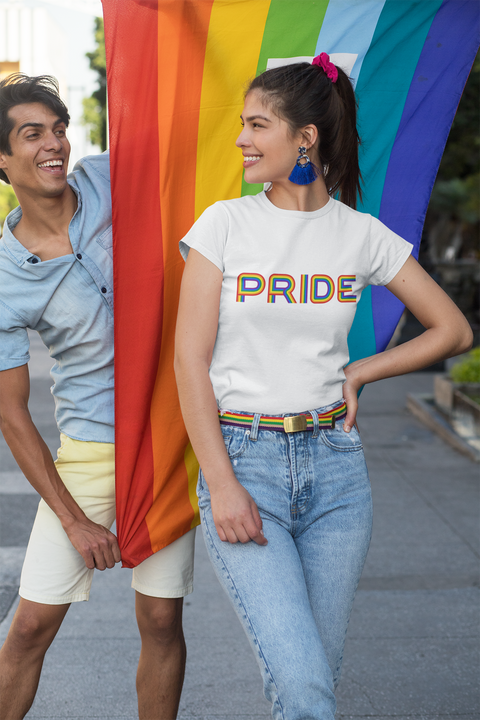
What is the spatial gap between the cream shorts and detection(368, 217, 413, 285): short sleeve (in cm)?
103

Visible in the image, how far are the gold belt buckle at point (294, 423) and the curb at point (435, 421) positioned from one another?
5.78 meters

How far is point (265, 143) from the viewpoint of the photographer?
2.18 metres

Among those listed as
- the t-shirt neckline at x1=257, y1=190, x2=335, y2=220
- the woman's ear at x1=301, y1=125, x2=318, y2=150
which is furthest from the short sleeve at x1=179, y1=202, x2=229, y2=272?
the woman's ear at x1=301, y1=125, x2=318, y2=150

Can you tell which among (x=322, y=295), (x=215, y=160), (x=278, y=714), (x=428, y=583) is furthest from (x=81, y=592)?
(x=428, y=583)

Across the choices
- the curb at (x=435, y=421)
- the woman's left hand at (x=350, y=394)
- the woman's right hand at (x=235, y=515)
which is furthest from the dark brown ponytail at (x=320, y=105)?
the curb at (x=435, y=421)

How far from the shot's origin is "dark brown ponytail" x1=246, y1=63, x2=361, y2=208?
2.17 meters

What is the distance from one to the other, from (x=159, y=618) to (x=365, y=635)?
5.91 feet

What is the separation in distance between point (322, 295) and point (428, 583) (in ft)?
10.2

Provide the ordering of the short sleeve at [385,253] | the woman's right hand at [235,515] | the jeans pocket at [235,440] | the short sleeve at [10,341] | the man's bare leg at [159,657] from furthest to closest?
the man's bare leg at [159,657] < the short sleeve at [10,341] < the short sleeve at [385,253] < the jeans pocket at [235,440] < the woman's right hand at [235,515]

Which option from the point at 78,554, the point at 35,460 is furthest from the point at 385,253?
the point at 78,554

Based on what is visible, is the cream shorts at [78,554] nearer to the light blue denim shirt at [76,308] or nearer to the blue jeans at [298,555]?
the light blue denim shirt at [76,308]

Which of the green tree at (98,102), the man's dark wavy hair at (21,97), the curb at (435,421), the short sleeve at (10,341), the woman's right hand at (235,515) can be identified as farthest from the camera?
the green tree at (98,102)

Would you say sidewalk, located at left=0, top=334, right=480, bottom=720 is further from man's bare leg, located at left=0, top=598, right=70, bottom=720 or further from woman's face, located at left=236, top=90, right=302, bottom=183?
woman's face, located at left=236, top=90, right=302, bottom=183

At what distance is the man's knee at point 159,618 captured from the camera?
8.77 ft
